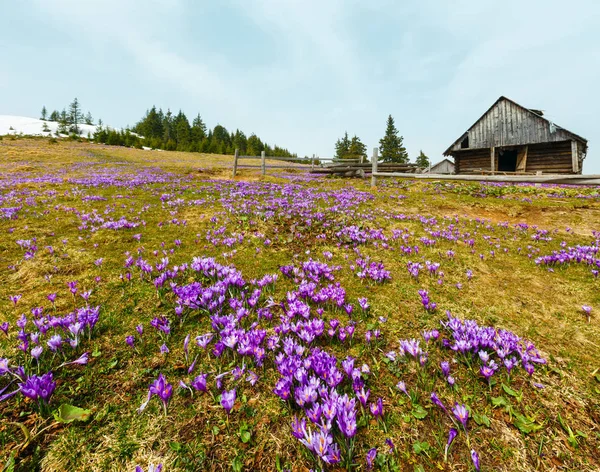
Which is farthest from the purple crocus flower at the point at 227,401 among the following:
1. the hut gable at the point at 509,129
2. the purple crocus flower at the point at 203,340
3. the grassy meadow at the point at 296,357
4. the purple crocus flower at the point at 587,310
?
the hut gable at the point at 509,129

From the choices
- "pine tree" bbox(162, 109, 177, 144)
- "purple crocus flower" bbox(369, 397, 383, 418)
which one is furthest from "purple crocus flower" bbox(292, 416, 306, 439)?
"pine tree" bbox(162, 109, 177, 144)

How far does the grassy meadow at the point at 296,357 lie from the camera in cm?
186

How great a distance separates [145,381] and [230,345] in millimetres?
794

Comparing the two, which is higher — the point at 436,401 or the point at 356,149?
the point at 356,149

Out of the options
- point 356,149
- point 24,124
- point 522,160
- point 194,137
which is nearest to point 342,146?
point 356,149

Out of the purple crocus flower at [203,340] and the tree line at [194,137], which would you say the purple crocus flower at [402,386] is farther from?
the tree line at [194,137]

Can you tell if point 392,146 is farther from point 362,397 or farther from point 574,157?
point 362,397

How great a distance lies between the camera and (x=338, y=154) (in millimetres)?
95312

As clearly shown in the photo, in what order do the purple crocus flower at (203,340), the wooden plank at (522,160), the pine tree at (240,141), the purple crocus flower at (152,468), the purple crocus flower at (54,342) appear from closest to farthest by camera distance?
the purple crocus flower at (152,468) < the purple crocus flower at (54,342) < the purple crocus flower at (203,340) < the wooden plank at (522,160) < the pine tree at (240,141)

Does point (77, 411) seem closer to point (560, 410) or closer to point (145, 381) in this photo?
point (145, 381)

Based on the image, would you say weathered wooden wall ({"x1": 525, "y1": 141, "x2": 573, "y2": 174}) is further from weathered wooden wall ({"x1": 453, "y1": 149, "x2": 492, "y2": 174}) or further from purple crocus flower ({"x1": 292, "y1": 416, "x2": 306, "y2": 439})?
purple crocus flower ({"x1": 292, "y1": 416, "x2": 306, "y2": 439})

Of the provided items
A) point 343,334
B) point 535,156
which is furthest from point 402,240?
point 535,156

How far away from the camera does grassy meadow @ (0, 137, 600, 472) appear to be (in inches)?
73.3

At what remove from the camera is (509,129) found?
28.0 metres
